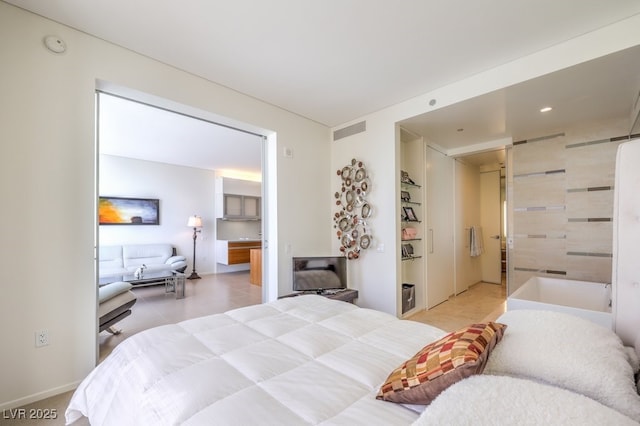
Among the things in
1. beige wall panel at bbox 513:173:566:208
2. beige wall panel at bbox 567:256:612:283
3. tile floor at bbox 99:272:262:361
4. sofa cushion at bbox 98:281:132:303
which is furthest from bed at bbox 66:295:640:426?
beige wall panel at bbox 513:173:566:208

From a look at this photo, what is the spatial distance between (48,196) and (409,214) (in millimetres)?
3903

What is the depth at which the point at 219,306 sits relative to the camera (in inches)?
166

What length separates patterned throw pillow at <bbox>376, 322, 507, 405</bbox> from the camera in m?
0.81

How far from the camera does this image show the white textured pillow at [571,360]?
743 mm

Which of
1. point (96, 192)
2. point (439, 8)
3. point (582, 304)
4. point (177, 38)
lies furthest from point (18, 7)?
point (582, 304)

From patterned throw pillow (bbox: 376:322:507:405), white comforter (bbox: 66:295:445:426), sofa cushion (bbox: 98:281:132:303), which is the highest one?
patterned throw pillow (bbox: 376:322:507:405)

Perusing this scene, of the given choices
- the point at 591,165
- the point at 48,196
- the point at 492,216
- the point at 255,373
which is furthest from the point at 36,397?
the point at 492,216

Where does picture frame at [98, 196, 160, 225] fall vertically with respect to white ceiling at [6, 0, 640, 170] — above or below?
below


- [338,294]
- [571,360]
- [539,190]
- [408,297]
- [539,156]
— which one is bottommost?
[408,297]

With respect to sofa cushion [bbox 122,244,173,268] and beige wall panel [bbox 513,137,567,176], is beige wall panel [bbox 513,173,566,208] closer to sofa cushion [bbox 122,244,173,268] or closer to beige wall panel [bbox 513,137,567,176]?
beige wall panel [bbox 513,137,567,176]

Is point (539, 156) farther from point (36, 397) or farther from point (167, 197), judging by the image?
point (167, 197)

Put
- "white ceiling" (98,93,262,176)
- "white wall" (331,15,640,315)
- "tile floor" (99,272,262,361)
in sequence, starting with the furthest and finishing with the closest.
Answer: "white ceiling" (98,93,262,176), "tile floor" (99,272,262,361), "white wall" (331,15,640,315)

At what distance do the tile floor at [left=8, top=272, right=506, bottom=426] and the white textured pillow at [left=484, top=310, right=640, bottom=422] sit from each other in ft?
8.11

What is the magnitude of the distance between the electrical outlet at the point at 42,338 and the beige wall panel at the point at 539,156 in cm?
562
